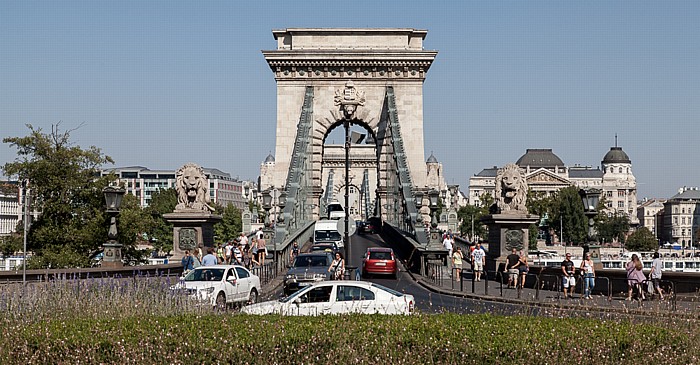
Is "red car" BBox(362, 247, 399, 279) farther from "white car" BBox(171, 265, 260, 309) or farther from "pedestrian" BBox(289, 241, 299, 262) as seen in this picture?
"white car" BBox(171, 265, 260, 309)

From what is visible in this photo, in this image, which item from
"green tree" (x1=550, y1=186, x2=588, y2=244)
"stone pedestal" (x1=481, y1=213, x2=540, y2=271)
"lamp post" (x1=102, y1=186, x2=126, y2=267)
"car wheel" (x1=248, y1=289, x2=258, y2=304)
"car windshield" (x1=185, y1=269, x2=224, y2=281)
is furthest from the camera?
"green tree" (x1=550, y1=186, x2=588, y2=244)

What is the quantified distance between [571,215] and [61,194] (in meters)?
97.1

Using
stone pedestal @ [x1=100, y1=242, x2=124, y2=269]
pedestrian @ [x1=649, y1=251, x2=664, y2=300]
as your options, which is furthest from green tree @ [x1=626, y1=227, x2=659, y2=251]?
stone pedestal @ [x1=100, y1=242, x2=124, y2=269]

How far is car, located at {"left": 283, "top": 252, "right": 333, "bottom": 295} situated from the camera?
30.8 m

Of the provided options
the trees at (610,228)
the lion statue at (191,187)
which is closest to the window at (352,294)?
the lion statue at (191,187)

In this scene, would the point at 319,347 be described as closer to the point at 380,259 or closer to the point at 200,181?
the point at 200,181

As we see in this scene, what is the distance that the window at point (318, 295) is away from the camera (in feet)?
69.7

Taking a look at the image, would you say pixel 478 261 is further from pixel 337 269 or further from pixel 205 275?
pixel 205 275

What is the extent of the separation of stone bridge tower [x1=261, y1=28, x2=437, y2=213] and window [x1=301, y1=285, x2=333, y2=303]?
5555cm

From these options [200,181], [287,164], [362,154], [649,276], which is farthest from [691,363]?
[362,154]

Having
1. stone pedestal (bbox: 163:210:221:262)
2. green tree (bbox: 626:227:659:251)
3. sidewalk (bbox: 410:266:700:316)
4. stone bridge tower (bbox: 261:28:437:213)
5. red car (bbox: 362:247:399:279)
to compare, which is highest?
stone bridge tower (bbox: 261:28:437:213)

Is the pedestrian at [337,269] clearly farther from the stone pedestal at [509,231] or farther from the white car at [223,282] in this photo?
the stone pedestal at [509,231]

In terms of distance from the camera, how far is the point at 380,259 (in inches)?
1564

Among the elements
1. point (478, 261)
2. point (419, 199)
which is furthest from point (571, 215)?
point (478, 261)
